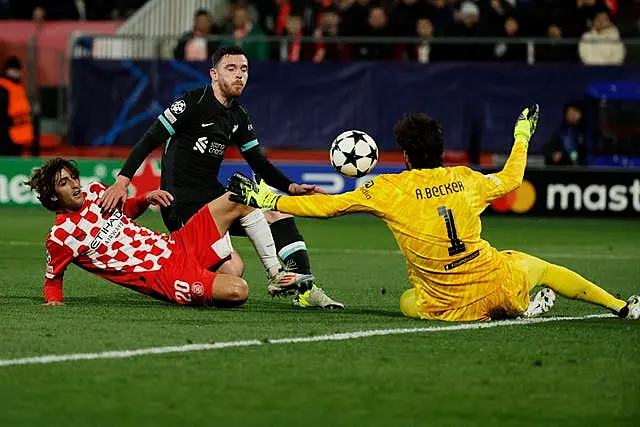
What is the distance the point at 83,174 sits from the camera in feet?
66.4

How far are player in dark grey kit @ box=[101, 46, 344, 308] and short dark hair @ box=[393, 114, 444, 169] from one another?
1561mm

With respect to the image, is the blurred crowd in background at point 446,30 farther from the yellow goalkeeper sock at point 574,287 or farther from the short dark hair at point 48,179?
the yellow goalkeeper sock at point 574,287

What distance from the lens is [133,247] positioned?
9.59 m

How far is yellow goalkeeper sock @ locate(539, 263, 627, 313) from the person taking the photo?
8.82 m

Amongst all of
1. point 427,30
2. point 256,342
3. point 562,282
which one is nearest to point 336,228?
point 427,30

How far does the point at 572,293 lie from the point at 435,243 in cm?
93

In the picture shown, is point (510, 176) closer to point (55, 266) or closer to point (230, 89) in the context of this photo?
point (230, 89)

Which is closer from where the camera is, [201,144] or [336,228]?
[201,144]

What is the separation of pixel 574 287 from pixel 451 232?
0.86m

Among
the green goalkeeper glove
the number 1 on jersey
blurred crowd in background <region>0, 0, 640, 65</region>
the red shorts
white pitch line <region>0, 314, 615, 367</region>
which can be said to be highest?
blurred crowd in background <region>0, 0, 640, 65</region>

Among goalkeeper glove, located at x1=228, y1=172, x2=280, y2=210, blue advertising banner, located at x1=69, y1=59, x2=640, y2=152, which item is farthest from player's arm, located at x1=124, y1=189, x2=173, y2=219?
blue advertising banner, located at x1=69, y1=59, x2=640, y2=152

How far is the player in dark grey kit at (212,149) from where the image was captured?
10.1 metres

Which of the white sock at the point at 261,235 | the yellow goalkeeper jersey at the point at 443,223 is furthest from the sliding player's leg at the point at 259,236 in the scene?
the yellow goalkeeper jersey at the point at 443,223

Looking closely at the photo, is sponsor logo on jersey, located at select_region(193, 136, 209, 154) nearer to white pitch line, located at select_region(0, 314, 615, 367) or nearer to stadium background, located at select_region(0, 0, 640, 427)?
stadium background, located at select_region(0, 0, 640, 427)
